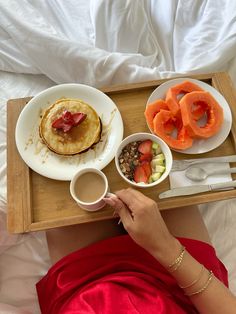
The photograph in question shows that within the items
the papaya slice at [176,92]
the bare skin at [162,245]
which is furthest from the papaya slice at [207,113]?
the bare skin at [162,245]

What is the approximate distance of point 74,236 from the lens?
0.97 m

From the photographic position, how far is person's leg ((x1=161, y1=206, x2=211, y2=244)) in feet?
3.20

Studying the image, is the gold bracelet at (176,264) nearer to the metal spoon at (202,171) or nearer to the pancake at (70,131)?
the metal spoon at (202,171)

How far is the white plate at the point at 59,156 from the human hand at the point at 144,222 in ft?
0.54

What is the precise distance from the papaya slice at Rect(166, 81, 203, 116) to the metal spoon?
0.53 ft

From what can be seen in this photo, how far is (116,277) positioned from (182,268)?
0.16 meters

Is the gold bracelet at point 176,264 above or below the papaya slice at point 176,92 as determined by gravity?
below

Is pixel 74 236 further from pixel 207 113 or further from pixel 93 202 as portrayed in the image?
pixel 207 113

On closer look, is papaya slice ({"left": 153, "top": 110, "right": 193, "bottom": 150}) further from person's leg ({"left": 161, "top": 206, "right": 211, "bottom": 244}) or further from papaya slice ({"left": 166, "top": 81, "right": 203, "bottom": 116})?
person's leg ({"left": 161, "top": 206, "right": 211, "bottom": 244})

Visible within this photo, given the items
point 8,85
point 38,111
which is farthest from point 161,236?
point 8,85

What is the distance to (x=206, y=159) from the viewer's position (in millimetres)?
945

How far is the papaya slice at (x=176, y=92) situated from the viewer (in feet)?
3.16

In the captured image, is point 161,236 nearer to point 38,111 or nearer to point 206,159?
point 206,159

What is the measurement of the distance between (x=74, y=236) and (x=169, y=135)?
1.24 ft
